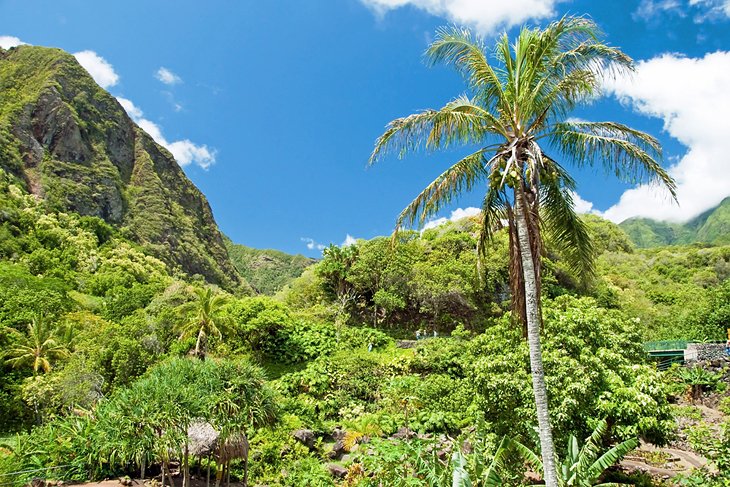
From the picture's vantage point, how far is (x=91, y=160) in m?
92.4

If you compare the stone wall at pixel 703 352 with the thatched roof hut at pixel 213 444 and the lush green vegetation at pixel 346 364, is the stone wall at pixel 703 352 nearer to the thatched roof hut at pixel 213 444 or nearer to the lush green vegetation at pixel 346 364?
the lush green vegetation at pixel 346 364

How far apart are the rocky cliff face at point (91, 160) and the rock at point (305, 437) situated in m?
70.3

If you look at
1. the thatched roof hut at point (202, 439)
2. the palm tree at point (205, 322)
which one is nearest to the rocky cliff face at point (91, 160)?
the palm tree at point (205, 322)

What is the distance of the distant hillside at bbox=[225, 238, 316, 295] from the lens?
13525 centimetres

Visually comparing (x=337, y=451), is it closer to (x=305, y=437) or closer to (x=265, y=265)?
(x=305, y=437)

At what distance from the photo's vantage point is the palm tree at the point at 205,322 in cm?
2398

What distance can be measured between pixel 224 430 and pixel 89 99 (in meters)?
113

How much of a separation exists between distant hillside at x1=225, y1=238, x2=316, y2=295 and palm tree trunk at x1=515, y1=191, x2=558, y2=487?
12240 centimetres

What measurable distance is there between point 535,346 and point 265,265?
5675 inches

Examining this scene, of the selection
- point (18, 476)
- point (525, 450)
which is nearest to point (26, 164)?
point (18, 476)

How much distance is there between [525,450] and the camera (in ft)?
31.8

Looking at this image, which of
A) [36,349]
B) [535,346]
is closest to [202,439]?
[535,346]

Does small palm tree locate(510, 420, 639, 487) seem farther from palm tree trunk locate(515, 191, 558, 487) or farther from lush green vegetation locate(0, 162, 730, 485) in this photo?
palm tree trunk locate(515, 191, 558, 487)

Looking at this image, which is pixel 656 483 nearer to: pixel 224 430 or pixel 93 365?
pixel 224 430
